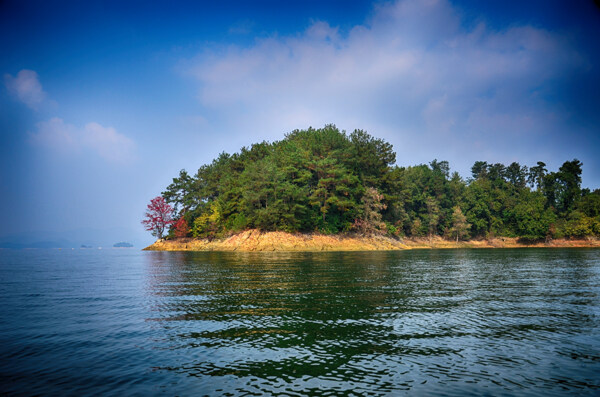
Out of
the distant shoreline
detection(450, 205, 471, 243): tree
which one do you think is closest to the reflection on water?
the distant shoreline

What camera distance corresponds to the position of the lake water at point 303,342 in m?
7.80

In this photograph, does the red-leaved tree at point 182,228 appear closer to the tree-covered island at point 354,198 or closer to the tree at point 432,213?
the tree-covered island at point 354,198

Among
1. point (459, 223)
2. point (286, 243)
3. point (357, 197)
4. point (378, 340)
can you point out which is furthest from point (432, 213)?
point (378, 340)

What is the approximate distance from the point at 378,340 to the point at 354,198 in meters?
75.7

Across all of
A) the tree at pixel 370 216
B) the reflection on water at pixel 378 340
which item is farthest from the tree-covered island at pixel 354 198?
the reflection on water at pixel 378 340

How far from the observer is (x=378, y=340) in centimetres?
1090

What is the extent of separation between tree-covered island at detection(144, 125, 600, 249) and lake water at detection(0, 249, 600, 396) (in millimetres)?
55886

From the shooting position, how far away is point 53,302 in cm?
1794

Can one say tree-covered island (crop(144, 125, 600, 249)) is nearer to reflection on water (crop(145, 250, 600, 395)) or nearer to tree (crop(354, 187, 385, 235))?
A: tree (crop(354, 187, 385, 235))

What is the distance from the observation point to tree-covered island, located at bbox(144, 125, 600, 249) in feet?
259

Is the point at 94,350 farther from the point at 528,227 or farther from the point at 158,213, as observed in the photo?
the point at 528,227

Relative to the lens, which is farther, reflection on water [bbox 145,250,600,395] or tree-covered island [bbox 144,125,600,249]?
tree-covered island [bbox 144,125,600,249]

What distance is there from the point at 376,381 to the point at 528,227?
124 m

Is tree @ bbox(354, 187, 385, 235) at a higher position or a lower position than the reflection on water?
higher
